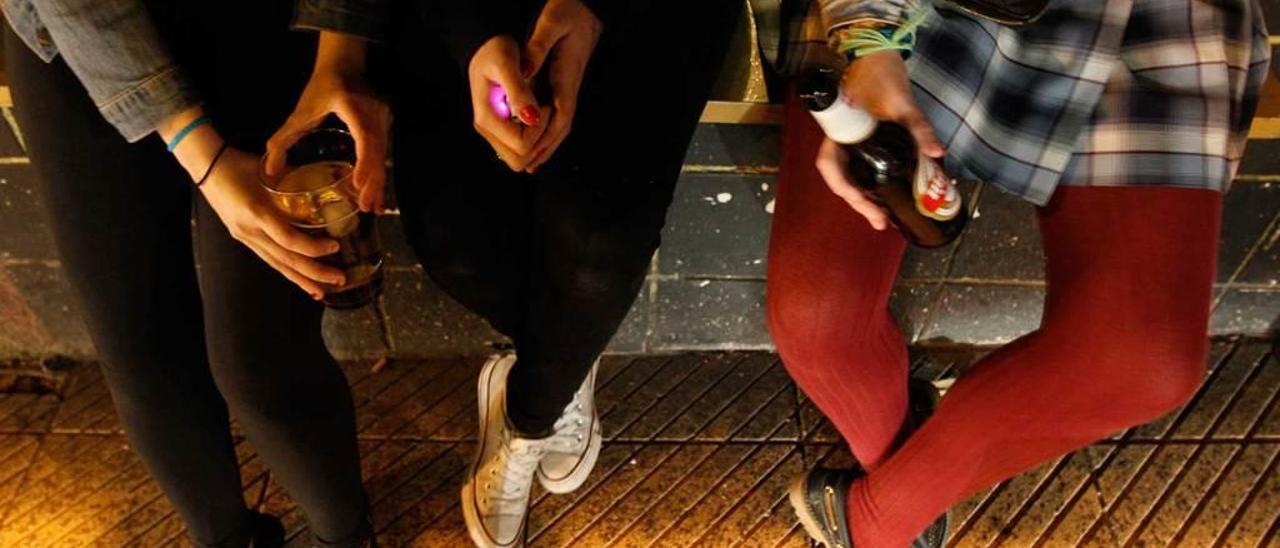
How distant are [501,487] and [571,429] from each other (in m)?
0.17

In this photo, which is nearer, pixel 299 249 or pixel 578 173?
pixel 299 249

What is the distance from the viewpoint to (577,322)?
4.69 feet

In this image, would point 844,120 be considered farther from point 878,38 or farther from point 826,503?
point 826,503

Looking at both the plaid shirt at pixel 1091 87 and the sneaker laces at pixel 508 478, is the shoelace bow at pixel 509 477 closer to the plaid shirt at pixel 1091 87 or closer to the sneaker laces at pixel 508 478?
the sneaker laces at pixel 508 478

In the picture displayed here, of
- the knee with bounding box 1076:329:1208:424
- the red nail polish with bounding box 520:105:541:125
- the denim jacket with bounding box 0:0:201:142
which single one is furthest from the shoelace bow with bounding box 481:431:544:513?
the knee with bounding box 1076:329:1208:424

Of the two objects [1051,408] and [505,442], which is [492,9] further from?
[1051,408]

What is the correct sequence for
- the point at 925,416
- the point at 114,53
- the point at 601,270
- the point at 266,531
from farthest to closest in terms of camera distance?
the point at 925,416, the point at 266,531, the point at 601,270, the point at 114,53

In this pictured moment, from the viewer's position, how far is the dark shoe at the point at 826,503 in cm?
162

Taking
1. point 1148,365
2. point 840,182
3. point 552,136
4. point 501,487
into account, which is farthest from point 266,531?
point 1148,365

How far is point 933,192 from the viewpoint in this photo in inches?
46.5

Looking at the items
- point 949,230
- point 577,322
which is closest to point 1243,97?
point 949,230

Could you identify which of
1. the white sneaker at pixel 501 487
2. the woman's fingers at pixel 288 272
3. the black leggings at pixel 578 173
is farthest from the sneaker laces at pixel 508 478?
the woman's fingers at pixel 288 272

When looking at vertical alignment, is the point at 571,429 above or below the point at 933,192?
below

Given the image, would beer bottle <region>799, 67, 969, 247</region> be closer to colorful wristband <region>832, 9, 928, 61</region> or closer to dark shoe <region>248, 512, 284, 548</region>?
colorful wristband <region>832, 9, 928, 61</region>
